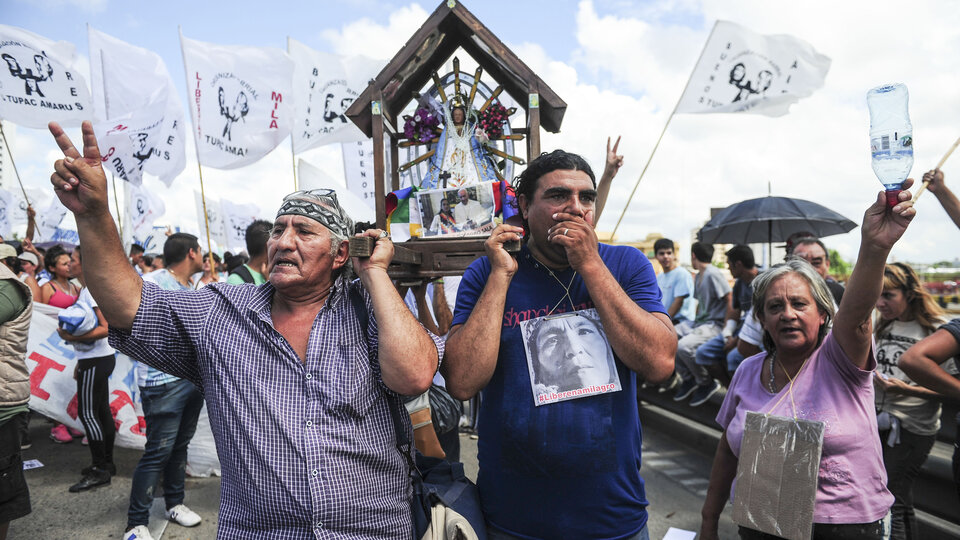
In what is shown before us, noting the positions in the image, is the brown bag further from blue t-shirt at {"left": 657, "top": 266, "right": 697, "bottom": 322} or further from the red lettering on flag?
the red lettering on flag

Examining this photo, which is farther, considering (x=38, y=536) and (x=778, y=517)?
(x=38, y=536)

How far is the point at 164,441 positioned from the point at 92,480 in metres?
1.77

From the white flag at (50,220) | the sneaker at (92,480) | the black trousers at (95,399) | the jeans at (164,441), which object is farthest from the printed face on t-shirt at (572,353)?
the white flag at (50,220)

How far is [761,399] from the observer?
7.07 ft

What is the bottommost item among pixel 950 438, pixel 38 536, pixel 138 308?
pixel 38 536

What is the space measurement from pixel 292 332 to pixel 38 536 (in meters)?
3.75

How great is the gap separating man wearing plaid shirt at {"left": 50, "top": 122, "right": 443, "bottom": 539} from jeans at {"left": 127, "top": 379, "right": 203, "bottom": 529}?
235cm

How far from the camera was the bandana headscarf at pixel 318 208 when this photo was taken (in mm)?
1826

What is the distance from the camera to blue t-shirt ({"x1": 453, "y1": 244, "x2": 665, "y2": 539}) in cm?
163

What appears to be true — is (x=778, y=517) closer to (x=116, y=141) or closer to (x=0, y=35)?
(x=116, y=141)

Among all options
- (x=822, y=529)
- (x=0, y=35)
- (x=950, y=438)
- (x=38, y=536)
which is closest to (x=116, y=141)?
(x=0, y=35)

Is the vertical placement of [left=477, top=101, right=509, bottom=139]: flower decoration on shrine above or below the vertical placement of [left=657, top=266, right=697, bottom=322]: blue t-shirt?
above

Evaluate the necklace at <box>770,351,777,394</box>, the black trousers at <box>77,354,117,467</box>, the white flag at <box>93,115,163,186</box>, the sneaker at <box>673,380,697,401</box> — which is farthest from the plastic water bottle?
the white flag at <box>93,115,163,186</box>

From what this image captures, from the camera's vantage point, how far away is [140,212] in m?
8.56
